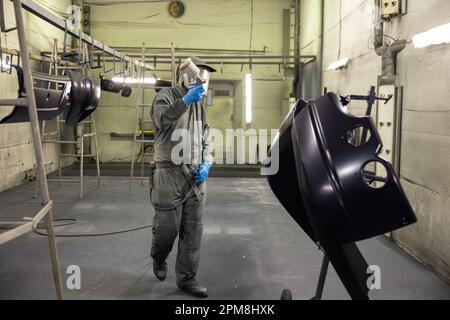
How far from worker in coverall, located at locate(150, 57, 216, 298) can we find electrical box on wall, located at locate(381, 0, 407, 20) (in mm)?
2089

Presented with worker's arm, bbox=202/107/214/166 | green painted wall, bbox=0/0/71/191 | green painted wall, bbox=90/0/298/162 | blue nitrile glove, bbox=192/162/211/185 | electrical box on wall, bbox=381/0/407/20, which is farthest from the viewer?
green painted wall, bbox=90/0/298/162

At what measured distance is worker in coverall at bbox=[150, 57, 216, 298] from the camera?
257cm

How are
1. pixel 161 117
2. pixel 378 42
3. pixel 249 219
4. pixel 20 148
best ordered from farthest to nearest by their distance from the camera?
pixel 20 148 → pixel 249 219 → pixel 378 42 → pixel 161 117

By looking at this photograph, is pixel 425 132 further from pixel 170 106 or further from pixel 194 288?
pixel 194 288

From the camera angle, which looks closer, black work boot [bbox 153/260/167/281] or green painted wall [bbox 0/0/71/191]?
black work boot [bbox 153/260/167/281]

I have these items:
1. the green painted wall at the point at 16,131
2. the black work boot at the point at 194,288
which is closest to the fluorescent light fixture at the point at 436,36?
the black work boot at the point at 194,288

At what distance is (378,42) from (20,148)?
5.51 metres

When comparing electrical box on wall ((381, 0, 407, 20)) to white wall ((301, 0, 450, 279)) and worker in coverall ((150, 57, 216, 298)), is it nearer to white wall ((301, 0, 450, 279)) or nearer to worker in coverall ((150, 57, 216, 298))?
white wall ((301, 0, 450, 279))

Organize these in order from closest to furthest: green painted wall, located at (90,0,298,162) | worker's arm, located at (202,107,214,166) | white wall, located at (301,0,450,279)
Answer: worker's arm, located at (202,107,214,166) → white wall, located at (301,0,450,279) → green painted wall, located at (90,0,298,162)

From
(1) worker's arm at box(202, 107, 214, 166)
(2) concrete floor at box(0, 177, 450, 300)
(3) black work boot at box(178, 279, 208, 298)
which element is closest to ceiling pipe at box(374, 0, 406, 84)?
(2) concrete floor at box(0, 177, 450, 300)

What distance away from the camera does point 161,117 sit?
255 centimetres

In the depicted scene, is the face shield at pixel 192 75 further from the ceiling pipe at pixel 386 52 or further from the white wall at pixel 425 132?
the ceiling pipe at pixel 386 52

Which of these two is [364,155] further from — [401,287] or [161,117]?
[401,287]

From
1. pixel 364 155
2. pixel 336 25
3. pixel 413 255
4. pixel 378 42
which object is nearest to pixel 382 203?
pixel 364 155
